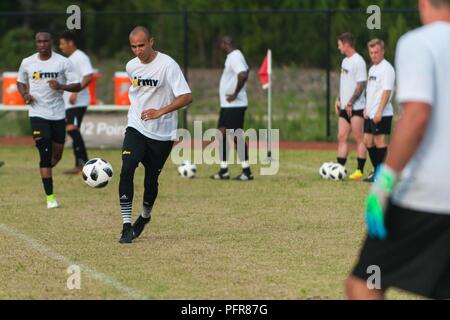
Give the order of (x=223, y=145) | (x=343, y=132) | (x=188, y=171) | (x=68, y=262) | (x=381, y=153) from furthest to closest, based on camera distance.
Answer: (x=188, y=171)
(x=223, y=145)
(x=343, y=132)
(x=381, y=153)
(x=68, y=262)

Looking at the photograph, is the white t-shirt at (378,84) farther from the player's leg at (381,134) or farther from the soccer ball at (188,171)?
the soccer ball at (188,171)

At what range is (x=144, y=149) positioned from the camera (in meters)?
11.1

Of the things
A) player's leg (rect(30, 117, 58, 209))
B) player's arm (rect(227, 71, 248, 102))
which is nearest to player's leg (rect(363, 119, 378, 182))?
player's arm (rect(227, 71, 248, 102))

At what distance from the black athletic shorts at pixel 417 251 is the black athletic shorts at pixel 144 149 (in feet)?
18.9

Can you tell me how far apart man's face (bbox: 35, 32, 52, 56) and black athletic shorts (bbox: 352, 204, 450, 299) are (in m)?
9.48

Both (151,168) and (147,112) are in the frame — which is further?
(151,168)

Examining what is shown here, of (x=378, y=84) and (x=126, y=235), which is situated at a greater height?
(x=378, y=84)

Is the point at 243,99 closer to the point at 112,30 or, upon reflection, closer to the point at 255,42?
the point at 255,42

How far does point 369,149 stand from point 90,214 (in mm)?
4983

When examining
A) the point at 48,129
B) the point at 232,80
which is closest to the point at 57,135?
the point at 48,129

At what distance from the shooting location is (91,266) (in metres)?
9.65

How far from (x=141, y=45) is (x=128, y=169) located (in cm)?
123

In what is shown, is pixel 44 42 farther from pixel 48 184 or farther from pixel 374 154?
pixel 374 154
